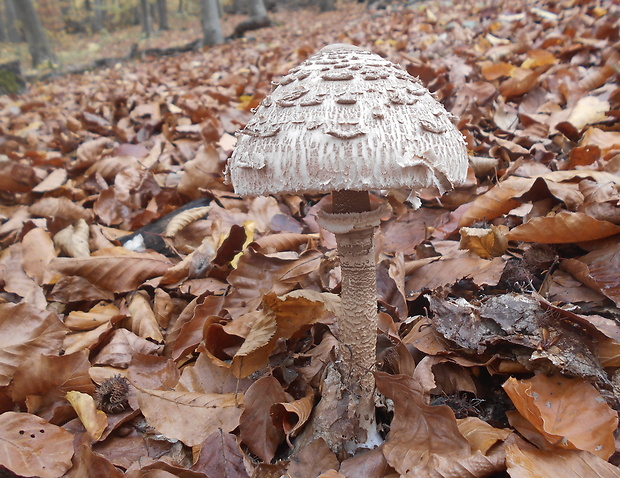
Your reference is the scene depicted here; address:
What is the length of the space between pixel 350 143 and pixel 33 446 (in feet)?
5.48

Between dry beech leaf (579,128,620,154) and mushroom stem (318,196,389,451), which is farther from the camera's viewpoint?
dry beech leaf (579,128,620,154)

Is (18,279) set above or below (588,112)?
below

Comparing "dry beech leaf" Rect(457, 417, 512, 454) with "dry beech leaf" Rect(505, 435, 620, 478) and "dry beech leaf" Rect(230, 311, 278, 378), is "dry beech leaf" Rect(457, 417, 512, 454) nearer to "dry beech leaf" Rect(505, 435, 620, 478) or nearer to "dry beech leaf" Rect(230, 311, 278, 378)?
"dry beech leaf" Rect(505, 435, 620, 478)

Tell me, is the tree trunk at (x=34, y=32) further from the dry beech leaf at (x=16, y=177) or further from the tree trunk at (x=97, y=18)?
the tree trunk at (x=97, y=18)

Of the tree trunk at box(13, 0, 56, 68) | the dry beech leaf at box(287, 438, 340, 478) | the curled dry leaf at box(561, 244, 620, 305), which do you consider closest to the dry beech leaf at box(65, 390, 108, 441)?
the dry beech leaf at box(287, 438, 340, 478)

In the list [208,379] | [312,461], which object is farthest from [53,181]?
[312,461]

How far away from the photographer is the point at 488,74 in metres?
4.25

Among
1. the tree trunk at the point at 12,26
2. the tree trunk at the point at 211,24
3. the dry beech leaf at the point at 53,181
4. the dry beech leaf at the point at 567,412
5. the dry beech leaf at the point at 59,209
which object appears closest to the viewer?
the dry beech leaf at the point at 567,412

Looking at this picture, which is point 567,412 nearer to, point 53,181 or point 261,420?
point 261,420

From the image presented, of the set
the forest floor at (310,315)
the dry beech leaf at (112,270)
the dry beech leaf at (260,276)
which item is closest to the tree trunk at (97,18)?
the forest floor at (310,315)

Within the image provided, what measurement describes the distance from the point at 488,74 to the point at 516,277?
287cm

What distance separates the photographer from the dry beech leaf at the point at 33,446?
164cm

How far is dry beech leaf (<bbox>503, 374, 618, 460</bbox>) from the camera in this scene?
4.68 ft

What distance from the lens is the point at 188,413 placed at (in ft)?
5.93
